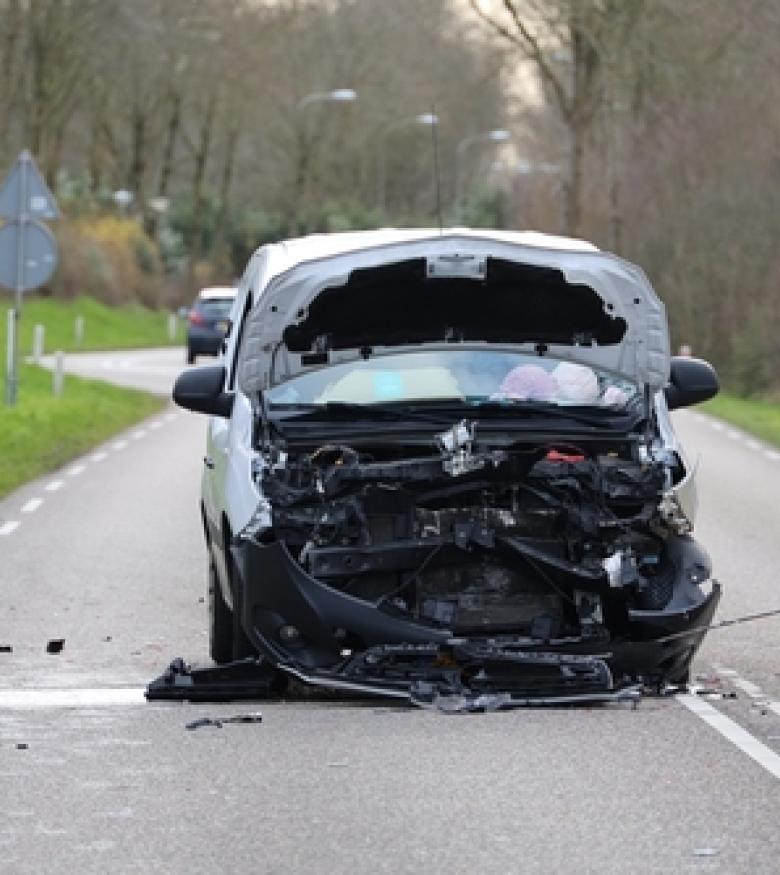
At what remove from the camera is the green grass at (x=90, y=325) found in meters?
59.8

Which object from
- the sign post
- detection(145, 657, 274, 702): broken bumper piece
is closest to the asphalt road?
detection(145, 657, 274, 702): broken bumper piece

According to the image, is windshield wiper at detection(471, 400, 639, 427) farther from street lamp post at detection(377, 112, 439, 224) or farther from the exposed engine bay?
street lamp post at detection(377, 112, 439, 224)

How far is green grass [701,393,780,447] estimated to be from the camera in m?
31.4

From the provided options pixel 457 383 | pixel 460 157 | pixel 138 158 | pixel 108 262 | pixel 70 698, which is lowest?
pixel 108 262

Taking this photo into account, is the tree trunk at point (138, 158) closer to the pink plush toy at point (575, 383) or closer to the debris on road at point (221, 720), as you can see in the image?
the pink plush toy at point (575, 383)

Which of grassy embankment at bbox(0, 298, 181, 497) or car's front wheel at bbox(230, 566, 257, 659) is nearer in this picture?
car's front wheel at bbox(230, 566, 257, 659)

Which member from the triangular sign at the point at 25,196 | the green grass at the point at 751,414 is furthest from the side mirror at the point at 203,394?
the green grass at the point at 751,414

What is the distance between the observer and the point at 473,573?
9.98 metres

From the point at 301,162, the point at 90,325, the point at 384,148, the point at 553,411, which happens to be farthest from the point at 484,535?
the point at 384,148

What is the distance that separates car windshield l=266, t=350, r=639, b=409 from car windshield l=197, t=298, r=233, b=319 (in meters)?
38.2

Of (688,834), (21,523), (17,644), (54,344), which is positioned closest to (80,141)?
(54,344)

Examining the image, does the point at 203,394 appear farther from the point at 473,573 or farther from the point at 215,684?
the point at 473,573

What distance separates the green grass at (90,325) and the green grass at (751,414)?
19.7 m

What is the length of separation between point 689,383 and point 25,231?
698 inches
